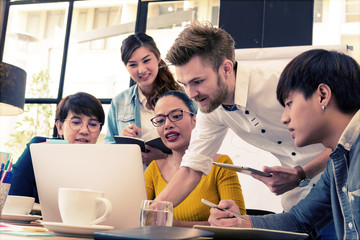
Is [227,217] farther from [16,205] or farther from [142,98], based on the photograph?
[142,98]

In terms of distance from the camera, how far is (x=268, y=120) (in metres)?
1.80

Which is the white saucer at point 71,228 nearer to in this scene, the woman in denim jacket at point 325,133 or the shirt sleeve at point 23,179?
the woman in denim jacket at point 325,133

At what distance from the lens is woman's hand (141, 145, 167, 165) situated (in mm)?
1980

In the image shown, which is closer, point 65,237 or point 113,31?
point 65,237

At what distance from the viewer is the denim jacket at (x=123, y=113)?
8.27 feet

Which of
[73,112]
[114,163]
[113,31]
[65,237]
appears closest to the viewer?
[65,237]

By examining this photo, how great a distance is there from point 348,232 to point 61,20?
12.5 ft

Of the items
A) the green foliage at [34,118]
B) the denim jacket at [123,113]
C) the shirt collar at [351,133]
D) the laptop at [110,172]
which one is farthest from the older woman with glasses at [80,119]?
the green foliage at [34,118]

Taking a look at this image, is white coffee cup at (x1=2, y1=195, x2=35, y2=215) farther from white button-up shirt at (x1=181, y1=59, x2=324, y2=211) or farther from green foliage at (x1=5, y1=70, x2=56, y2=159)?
green foliage at (x1=5, y1=70, x2=56, y2=159)

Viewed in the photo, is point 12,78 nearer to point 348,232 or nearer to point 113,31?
point 113,31

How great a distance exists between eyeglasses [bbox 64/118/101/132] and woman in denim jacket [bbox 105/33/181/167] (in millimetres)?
305

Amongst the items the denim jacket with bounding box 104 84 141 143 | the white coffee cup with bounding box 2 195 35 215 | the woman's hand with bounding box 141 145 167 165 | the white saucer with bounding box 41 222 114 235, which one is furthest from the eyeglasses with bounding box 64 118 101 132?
the white saucer with bounding box 41 222 114 235

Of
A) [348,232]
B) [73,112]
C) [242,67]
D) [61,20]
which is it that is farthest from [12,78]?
[348,232]

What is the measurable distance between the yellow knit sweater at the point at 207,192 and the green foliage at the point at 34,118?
2.43 m
